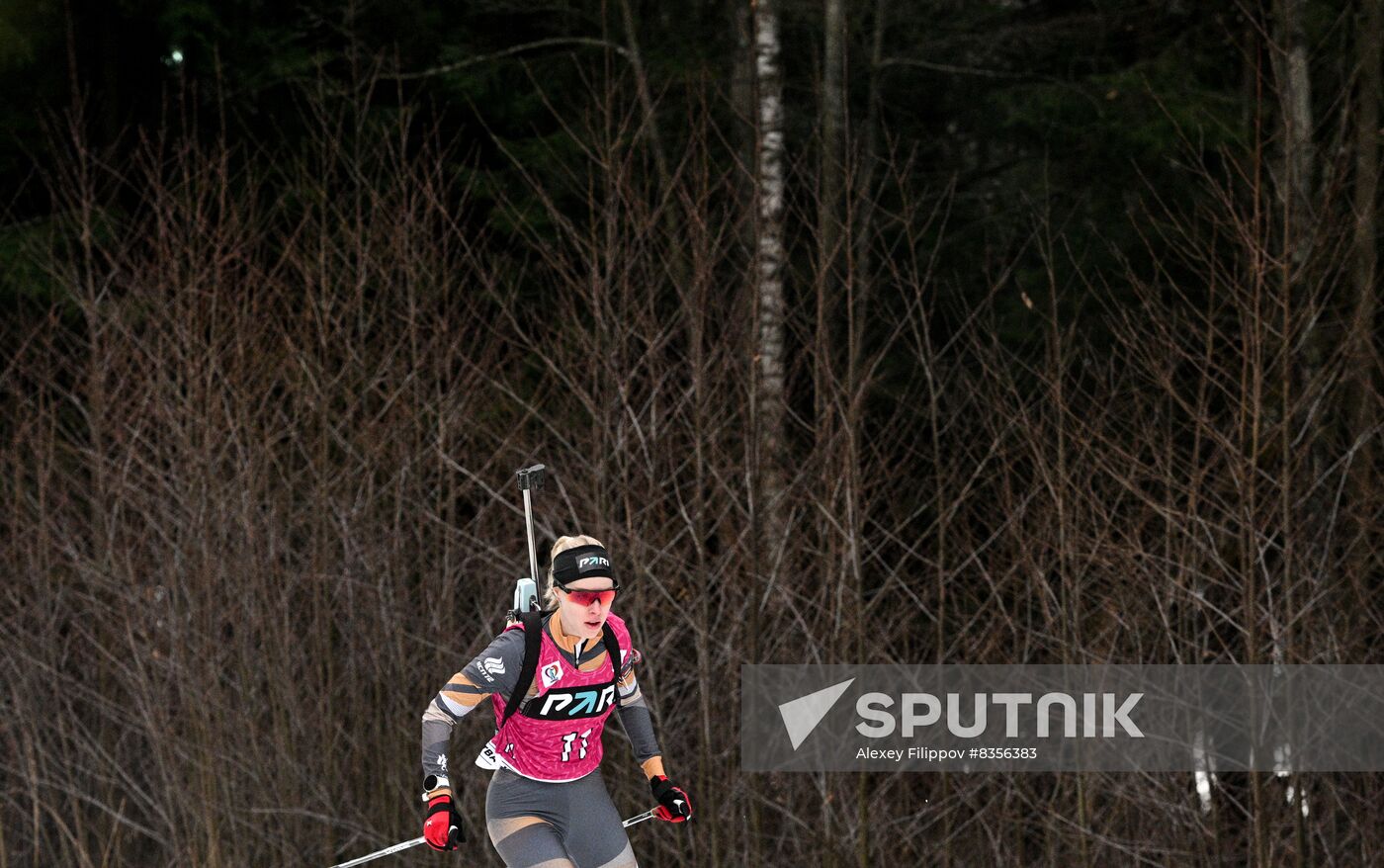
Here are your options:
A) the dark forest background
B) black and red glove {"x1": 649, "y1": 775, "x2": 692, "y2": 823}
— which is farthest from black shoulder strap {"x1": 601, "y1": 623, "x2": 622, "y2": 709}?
the dark forest background

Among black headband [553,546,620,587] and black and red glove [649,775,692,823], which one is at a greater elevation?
black headband [553,546,620,587]

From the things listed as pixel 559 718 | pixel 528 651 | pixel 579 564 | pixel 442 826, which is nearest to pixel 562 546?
pixel 579 564

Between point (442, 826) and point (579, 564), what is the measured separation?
926mm

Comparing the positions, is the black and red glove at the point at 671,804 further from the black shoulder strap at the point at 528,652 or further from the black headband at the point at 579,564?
the black headband at the point at 579,564

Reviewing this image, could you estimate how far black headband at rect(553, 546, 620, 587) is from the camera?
19.2 feet

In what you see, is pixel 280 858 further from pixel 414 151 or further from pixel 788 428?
pixel 414 151

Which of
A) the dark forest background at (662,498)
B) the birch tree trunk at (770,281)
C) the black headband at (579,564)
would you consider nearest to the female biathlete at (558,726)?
the black headband at (579,564)

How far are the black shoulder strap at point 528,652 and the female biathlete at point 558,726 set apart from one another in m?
0.02

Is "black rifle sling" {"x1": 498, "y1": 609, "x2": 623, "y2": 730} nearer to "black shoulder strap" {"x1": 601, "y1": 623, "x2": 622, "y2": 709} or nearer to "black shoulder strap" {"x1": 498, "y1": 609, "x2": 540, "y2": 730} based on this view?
"black shoulder strap" {"x1": 498, "y1": 609, "x2": 540, "y2": 730}

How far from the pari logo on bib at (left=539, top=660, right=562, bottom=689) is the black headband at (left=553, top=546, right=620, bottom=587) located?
29cm

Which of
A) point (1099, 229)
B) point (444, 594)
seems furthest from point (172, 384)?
point (1099, 229)

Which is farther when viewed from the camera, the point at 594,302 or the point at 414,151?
the point at 414,151

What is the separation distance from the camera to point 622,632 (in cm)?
624

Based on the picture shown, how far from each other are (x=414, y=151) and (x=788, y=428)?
13.6ft
